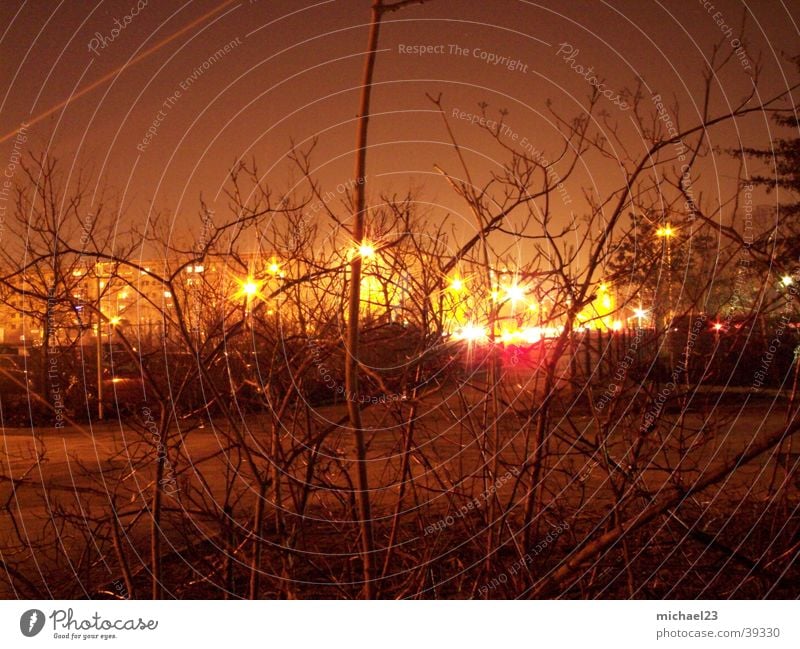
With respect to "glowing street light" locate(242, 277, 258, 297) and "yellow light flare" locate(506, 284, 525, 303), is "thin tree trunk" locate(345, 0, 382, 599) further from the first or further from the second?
"yellow light flare" locate(506, 284, 525, 303)

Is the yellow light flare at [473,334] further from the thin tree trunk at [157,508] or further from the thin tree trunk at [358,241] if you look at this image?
the thin tree trunk at [157,508]

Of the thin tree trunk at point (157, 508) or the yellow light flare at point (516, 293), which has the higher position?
the yellow light flare at point (516, 293)

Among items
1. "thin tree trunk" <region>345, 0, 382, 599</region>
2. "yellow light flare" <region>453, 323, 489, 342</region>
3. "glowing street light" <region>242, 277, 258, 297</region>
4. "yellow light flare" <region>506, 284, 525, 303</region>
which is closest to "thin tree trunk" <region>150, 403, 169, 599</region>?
"glowing street light" <region>242, 277, 258, 297</region>

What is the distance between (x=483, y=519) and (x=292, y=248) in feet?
5.32

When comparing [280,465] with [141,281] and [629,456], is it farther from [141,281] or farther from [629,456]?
[629,456]

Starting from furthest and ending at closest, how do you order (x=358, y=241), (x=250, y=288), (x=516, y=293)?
(x=516, y=293) < (x=250, y=288) < (x=358, y=241)

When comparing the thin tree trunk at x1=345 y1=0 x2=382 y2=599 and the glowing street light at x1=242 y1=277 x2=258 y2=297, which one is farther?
the glowing street light at x1=242 y1=277 x2=258 y2=297

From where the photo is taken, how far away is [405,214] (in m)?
4.09

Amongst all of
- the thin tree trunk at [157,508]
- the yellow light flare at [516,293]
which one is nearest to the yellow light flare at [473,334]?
the yellow light flare at [516,293]

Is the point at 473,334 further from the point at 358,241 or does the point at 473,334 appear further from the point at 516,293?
the point at 358,241

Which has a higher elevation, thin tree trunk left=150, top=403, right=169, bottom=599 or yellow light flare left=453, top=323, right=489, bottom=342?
yellow light flare left=453, top=323, right=489, bottom=342

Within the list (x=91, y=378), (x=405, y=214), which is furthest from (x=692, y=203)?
(x=91, y=378)

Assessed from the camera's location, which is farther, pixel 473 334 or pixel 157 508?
pixel 473 334

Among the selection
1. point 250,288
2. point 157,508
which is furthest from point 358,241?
point 157,508
